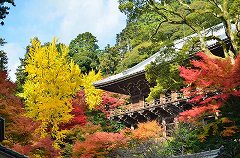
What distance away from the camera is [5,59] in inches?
1182

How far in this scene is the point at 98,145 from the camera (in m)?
22.8

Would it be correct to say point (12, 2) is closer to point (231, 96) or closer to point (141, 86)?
point (231, 96)

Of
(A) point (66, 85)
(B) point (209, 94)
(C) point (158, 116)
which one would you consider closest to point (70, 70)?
(A) point (66, 85)

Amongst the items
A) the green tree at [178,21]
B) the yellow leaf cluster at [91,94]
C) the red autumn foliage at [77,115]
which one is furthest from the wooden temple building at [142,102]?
the green tree at [178,21]

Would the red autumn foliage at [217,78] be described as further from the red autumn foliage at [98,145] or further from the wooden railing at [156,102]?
the wooden railing at [156,102]

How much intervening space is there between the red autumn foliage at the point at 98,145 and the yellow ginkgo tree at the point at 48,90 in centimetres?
388

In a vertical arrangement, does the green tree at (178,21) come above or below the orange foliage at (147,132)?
above

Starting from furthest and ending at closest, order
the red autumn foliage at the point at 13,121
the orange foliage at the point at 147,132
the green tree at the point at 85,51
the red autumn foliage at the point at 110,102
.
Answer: the green tree at the point at 85,51, the red autumn foliage at the point at 110,102, the orange foliage at the point at 147,132, the red autumn foliage at the point at 13,121

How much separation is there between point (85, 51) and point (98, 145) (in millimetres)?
29453

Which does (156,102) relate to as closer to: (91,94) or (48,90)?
(91,94)

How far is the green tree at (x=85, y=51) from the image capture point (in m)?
49.7

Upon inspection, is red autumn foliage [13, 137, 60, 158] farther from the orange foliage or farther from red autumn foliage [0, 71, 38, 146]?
the orange foliage

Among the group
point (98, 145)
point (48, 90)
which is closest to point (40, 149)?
point (98, 145)

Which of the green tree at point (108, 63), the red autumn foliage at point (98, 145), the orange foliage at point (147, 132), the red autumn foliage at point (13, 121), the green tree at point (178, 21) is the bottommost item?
the red autumn foliage at point (98, 145)
